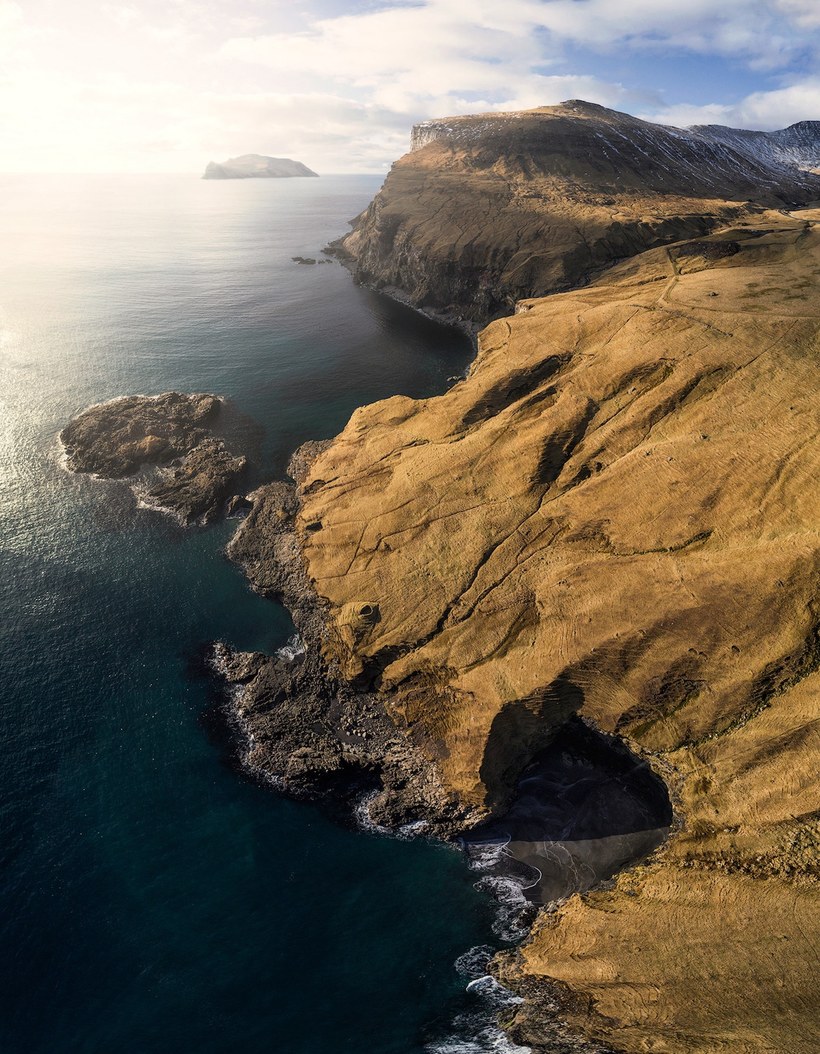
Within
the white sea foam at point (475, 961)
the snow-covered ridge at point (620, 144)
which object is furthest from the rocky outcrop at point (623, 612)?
the snow-covered ridge at point (620, 144)

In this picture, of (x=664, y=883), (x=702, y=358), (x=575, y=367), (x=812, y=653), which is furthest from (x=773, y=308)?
(x=664, y=883)

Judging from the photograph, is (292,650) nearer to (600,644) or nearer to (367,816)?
(367,816)

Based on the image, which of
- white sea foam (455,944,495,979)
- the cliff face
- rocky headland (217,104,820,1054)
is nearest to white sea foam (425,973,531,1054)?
white sea foam (455,944,495,979)

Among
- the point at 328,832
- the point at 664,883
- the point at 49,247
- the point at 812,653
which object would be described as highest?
the point at 49,247

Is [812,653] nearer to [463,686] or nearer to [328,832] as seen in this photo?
[463,686]

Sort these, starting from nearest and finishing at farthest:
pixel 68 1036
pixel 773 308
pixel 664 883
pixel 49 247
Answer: pixel 68 1036 < pixel 664 883 < pixel 773 308 < pixel 49 247

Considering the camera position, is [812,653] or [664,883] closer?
[664,883]

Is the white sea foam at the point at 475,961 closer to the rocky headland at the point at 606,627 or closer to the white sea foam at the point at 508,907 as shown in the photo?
the rocky headland at the point at 606,627
